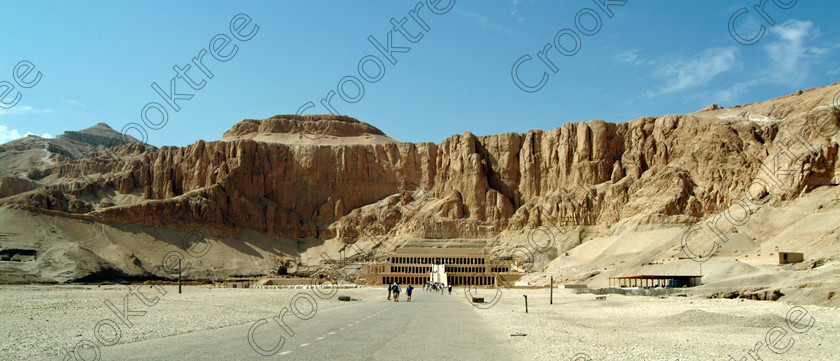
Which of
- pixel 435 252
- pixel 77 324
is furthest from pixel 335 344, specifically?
pixel 435 252

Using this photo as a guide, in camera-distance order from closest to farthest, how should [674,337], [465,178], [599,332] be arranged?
1. [674,337]
2. [599,332]
3. [465,178]

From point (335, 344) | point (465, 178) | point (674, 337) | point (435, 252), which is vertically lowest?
point (674, 337)

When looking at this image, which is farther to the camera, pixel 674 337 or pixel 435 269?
pixel 435 269

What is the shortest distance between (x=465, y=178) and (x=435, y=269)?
25.7 metres

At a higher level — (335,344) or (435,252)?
(435,252)

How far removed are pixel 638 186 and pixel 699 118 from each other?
16.1 metres

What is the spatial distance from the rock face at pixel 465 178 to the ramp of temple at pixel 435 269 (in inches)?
371

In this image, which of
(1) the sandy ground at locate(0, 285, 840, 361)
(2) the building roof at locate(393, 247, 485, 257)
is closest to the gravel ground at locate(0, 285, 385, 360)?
(1) the sandy ground at locate(0, 285, 840, 361)

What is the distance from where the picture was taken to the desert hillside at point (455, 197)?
261 ft

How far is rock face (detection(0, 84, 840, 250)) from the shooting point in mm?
93350

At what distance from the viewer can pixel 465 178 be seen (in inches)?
4771

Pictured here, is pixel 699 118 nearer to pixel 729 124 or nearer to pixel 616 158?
pixel 729 124

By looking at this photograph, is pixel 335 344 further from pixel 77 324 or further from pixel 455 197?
pixel 455 197

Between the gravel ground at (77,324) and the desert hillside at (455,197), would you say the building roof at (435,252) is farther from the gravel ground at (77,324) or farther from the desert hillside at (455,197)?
the gravel ground at (77,324)
